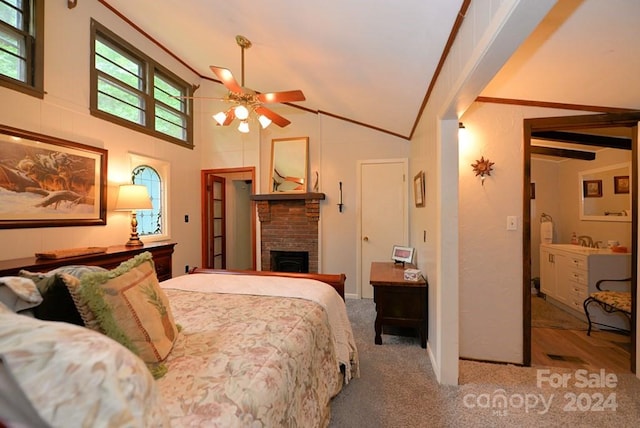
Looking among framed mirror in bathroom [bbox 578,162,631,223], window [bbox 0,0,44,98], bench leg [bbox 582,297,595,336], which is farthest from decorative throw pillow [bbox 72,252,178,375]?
framed mirror in bathroom [bbox 578,162,631,223]

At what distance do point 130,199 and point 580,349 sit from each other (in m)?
4.74

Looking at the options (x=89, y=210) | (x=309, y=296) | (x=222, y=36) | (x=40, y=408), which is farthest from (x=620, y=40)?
(x=89, y=210)

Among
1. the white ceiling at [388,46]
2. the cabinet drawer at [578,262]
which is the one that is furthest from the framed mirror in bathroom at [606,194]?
the white ceiling at [388,46]

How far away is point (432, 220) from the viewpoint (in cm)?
217

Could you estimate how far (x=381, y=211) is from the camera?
3.88m

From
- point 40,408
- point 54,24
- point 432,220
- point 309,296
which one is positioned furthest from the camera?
point 54,24

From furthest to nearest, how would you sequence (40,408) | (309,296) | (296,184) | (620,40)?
(296,184) < (309,296) < (620,40) < (40,408)

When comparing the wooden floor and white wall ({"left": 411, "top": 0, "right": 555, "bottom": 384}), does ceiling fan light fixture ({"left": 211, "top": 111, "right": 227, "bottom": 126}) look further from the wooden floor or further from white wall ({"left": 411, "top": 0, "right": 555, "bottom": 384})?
the wooden floor

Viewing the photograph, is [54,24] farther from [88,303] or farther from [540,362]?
[540,362]

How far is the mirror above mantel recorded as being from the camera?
4.12 meters

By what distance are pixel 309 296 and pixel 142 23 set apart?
12.8 feet

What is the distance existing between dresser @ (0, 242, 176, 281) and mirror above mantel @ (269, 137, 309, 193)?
1.75 meters

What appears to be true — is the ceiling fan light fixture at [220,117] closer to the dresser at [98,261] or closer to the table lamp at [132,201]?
the table lamp at [132,201]

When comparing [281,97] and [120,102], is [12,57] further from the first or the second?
[281,97]
